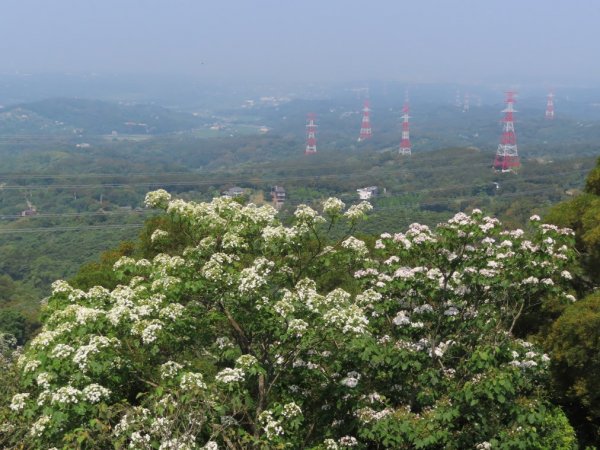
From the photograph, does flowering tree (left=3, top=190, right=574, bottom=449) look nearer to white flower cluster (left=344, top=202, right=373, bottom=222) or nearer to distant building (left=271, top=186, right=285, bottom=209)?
white flower cluster (left=344, top=202, right=373, bottom=222)

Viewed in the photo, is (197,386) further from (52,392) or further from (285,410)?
(52,392)

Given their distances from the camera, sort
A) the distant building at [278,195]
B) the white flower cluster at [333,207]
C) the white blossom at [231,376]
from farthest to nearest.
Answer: the distant building at [278,195], the white flower cluster at [333,207], the white blossom at [231,376]

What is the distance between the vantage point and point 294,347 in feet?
17.9

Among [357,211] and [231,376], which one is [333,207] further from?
[231,376]

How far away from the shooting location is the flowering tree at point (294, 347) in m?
4.74

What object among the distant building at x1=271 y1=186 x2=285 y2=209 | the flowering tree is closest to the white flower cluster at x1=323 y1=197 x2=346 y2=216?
the flowering tree

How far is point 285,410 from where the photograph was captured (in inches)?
193

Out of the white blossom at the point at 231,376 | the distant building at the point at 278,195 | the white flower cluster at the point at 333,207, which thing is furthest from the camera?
the distant building at the point at 278,195

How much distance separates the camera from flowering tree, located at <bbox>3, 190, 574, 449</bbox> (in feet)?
15.6

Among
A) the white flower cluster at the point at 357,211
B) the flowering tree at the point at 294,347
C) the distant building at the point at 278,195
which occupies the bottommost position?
the distant building at the point at 278,195

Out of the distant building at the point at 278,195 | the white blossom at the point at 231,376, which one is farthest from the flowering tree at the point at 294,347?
the distant building at the point at 278,195

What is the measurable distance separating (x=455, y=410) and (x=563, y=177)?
8791 centimetres

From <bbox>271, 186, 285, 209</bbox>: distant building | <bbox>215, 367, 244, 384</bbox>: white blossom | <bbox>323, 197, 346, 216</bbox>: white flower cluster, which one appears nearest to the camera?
<bbox>215, 367, 244, 384</bbox>: white blossom

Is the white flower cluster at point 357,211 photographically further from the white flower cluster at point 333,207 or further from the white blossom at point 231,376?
the white blossom at point 231,376
